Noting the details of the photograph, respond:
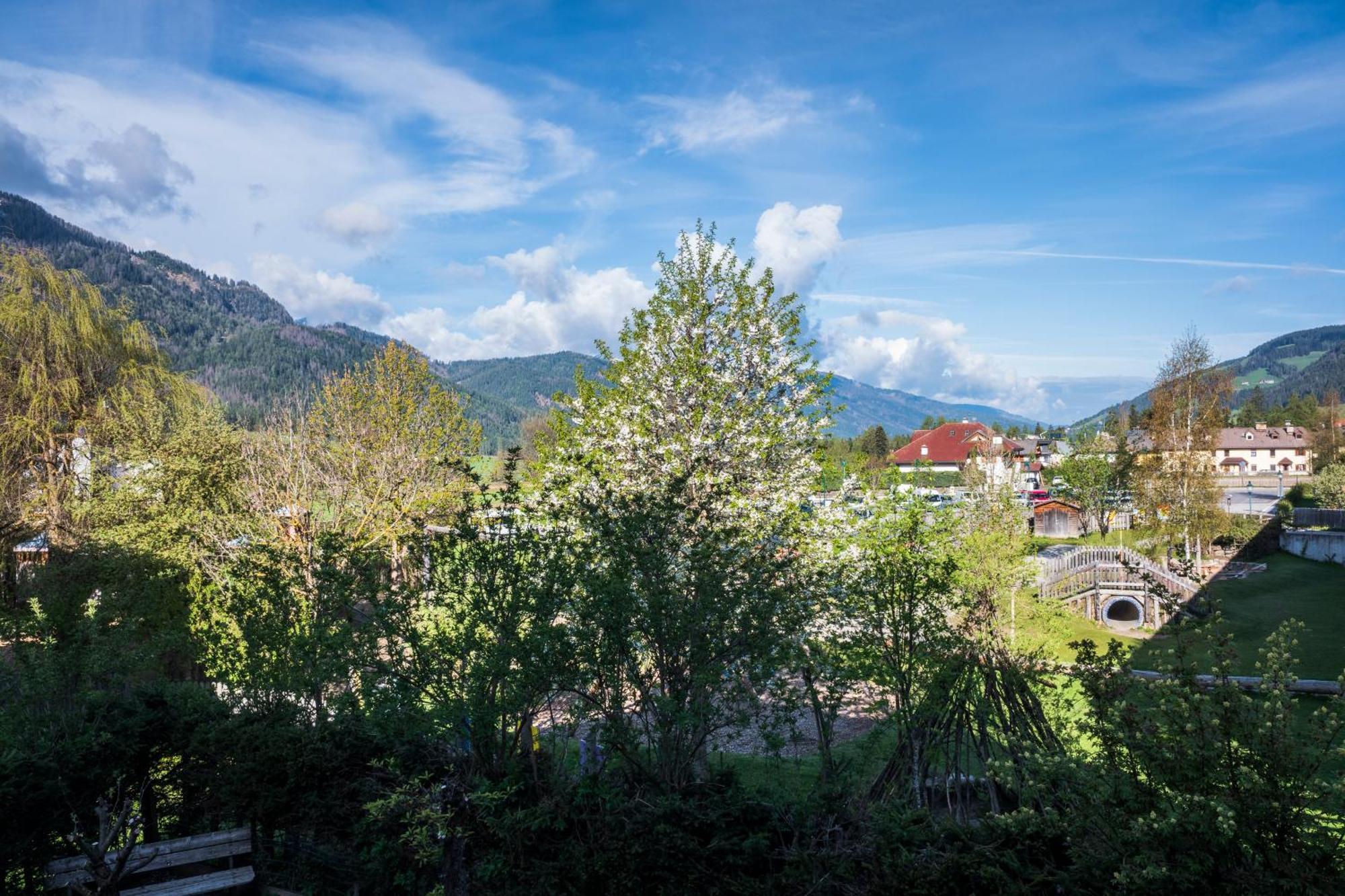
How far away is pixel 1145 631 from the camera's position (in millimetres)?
21406

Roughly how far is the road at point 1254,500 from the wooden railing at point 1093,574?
1846 cm

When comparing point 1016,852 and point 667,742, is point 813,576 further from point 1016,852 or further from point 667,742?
point 1016,852

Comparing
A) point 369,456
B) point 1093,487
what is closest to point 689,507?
point 369,456

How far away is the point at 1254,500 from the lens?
2095 inches

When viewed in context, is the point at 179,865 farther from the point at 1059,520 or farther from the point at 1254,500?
the point at 1254,500

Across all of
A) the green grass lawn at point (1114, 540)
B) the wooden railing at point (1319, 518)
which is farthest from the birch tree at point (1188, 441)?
the wooden railing at point (1319, 518)

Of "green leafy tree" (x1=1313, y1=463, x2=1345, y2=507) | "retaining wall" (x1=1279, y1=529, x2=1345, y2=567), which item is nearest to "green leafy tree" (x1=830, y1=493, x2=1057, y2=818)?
"retaining wall" (x1=1279, y1=529, x2=1345, y2=567)

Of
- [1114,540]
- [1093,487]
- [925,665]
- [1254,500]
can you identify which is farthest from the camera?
[1254,500]

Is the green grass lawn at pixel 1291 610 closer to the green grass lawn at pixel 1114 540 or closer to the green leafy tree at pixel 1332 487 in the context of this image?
the green grass lawn at pixel 1114 540

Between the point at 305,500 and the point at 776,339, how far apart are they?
33.9 ft

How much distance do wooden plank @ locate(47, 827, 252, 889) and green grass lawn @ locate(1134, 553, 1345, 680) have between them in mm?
14281

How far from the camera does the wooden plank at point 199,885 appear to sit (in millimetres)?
7375

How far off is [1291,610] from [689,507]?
22.2 m

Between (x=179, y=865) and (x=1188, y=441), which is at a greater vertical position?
(x=1188, y=441)
